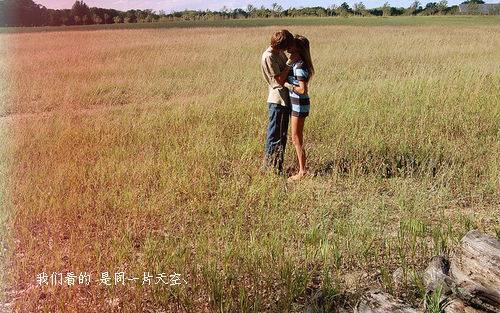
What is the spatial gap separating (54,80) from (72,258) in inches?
436

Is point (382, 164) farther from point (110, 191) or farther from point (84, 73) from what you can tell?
point (84, 73)

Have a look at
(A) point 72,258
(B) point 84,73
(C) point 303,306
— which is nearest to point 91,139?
(A) point 72,258

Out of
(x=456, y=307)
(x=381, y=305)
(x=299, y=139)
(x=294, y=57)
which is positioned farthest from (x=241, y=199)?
(x=456, y=307)

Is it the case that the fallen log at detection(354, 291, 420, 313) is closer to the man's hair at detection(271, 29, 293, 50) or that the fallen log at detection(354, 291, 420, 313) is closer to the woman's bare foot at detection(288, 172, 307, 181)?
the woman's bare foot at detection(288, 172, 307, 181)

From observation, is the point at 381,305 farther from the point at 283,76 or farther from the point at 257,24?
the point at 257,24

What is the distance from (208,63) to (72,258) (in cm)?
1434

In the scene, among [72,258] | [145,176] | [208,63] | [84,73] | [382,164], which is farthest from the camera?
[208,63]

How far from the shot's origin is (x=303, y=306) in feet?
10.4

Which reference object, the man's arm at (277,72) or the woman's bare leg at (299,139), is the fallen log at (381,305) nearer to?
the woman's bare leg at (299,139)

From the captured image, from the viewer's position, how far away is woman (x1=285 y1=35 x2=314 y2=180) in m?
5.01

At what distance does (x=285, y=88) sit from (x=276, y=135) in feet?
1.70

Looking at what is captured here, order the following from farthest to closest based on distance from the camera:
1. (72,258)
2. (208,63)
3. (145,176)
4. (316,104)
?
(208,63), (316,104), (145,176), (72,258)

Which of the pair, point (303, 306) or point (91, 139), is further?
point (91, 139)

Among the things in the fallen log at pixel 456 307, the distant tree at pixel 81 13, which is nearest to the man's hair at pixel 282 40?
the fallen log at pixel 456 307
